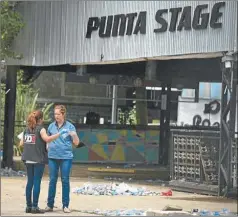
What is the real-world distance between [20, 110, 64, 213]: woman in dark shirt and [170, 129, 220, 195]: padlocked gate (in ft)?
18.7

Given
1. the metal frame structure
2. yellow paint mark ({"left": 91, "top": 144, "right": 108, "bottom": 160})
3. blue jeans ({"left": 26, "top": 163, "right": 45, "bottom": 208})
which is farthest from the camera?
yellow paint mark ({"left": 91, "top": 144, "right": 108, "bottom": 160})

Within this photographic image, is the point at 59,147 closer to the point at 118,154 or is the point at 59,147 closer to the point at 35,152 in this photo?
the point at 35,152

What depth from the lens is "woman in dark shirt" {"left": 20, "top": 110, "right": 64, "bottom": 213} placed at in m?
10.5

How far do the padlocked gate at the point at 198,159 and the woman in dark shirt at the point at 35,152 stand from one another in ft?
18.7

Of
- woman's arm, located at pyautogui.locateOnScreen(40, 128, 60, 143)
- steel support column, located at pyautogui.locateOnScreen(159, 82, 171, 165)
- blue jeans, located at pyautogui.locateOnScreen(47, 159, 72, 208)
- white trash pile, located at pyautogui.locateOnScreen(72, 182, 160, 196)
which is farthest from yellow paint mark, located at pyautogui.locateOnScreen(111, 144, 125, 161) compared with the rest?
woman's arm, located at pyautogui.locateOnScreen(40, 128, 60, 143)

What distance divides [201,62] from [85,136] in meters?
5.44

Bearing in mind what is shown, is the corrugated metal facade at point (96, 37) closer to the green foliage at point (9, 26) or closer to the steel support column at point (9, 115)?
the green foliage at point (9, 26)

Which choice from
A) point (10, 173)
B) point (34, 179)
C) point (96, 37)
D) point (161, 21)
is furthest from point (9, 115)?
point (34, 179)

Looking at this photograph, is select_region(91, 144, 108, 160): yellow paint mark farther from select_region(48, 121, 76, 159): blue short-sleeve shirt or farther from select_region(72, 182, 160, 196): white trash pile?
select_region(48, 121, 76, 159): blue short-sleeve shirt

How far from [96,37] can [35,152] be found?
22.7ft

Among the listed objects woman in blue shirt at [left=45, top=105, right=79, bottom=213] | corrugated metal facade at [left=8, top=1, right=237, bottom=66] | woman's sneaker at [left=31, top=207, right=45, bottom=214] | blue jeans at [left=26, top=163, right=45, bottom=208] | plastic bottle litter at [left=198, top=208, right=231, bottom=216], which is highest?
corrugated metal facade at [left=8, top=1, right=237, bottom=66]

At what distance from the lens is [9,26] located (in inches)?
721

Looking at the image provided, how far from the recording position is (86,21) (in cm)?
1722

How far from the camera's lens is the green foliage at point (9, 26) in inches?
711
